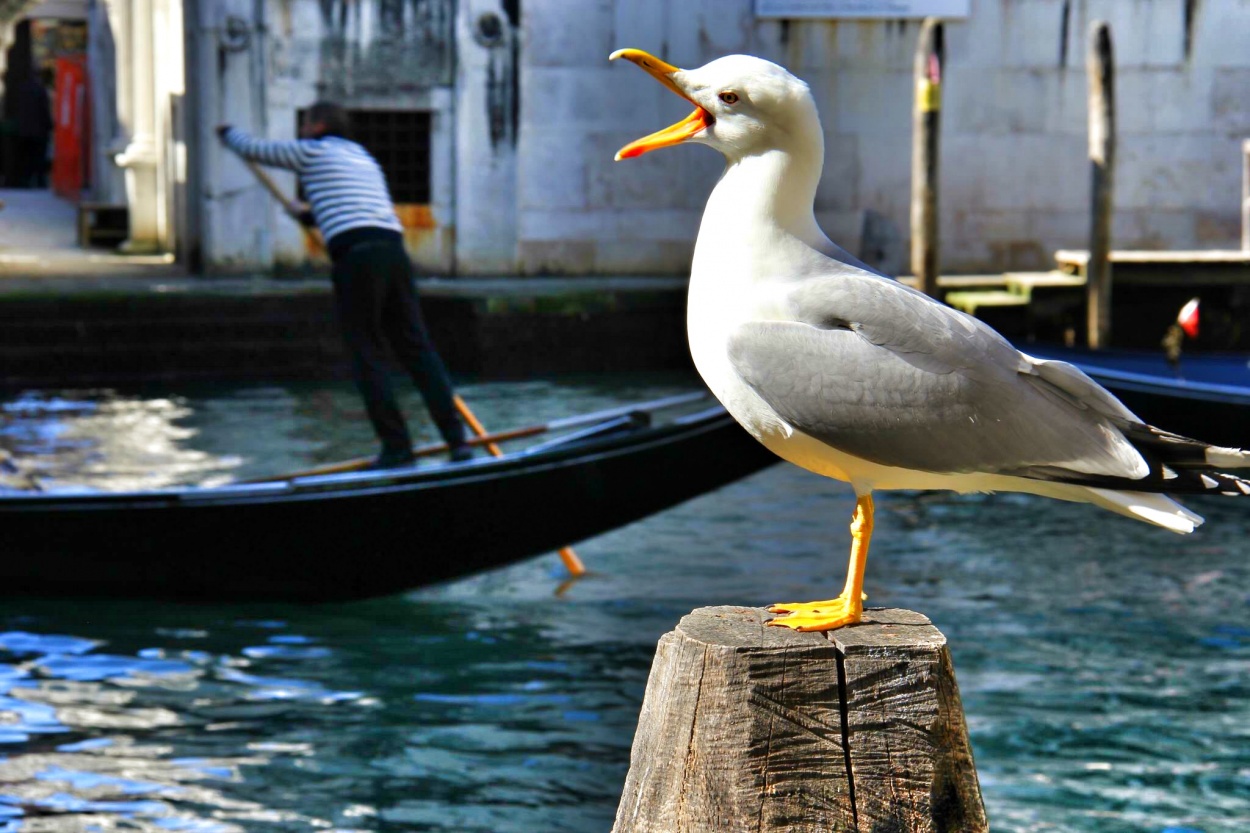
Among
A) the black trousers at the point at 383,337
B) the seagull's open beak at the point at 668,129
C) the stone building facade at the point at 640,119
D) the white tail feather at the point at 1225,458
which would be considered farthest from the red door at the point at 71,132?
the white tail feather at the point at 1225,458

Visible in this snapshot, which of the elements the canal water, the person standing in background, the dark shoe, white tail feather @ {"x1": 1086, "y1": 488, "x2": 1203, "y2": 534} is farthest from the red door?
white tail feather @ {"x1": 1086, "y1": 488, "x2": 1203, "y2": 534}

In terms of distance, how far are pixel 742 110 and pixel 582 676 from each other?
3650 millimetres

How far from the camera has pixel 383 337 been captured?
7.16 meters

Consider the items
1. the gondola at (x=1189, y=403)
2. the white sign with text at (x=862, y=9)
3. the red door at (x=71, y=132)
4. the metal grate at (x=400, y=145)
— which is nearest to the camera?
the gondola at (x=1189, y=403)

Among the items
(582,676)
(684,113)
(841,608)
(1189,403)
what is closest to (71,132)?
(684,113)

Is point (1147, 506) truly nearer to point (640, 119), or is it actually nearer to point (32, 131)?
point (640, 119)

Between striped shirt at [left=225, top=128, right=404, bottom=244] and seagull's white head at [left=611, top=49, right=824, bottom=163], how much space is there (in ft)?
15.8

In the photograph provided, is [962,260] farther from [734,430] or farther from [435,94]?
[734,430]

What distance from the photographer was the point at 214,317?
42.8 ft

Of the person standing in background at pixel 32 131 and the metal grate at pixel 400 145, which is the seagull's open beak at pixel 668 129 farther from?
the person standing in background at pixel 32 131

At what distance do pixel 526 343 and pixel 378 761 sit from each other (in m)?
8.59

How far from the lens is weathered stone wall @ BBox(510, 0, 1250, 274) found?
15219 millimetres

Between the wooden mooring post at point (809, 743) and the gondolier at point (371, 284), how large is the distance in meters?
4.94

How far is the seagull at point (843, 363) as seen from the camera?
92.8 inches
